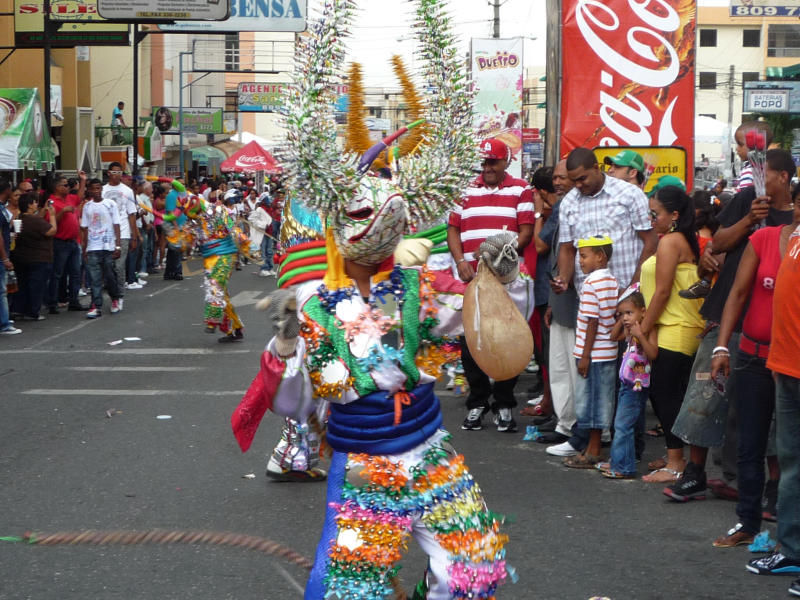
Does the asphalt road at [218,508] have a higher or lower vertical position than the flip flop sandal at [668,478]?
lower

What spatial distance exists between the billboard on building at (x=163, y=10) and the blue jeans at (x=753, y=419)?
797 inches

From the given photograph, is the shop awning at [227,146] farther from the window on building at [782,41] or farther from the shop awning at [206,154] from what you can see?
the window on building at [782,41]

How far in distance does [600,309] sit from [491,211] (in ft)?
4.87

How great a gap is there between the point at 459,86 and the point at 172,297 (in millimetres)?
15165

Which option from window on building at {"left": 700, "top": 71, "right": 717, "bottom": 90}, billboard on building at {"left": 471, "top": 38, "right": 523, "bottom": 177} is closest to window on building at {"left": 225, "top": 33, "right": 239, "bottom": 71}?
billboard on building at {"left": 471, "top": 38, "right": 523, "bottom": 177}

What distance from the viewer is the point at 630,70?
9.98 m

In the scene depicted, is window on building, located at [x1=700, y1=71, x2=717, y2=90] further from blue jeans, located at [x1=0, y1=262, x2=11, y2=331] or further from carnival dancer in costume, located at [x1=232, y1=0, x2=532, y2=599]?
carnival dancer in costume, located at [x1=232, y1=0, x2=532, y2=599]

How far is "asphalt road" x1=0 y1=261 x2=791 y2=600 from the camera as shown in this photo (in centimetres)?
521

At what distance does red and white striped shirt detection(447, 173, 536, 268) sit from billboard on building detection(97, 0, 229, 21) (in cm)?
1691

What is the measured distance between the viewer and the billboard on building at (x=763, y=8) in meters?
30.4

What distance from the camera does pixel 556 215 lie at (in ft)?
27.1

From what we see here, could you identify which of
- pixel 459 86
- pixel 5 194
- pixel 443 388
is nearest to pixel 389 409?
pixel 459 86

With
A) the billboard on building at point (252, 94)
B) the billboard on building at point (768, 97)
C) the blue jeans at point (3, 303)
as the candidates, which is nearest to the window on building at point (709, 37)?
the billboard on building at point (252, 94)

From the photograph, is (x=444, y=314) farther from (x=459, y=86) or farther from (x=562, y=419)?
(x=562, y=419)
